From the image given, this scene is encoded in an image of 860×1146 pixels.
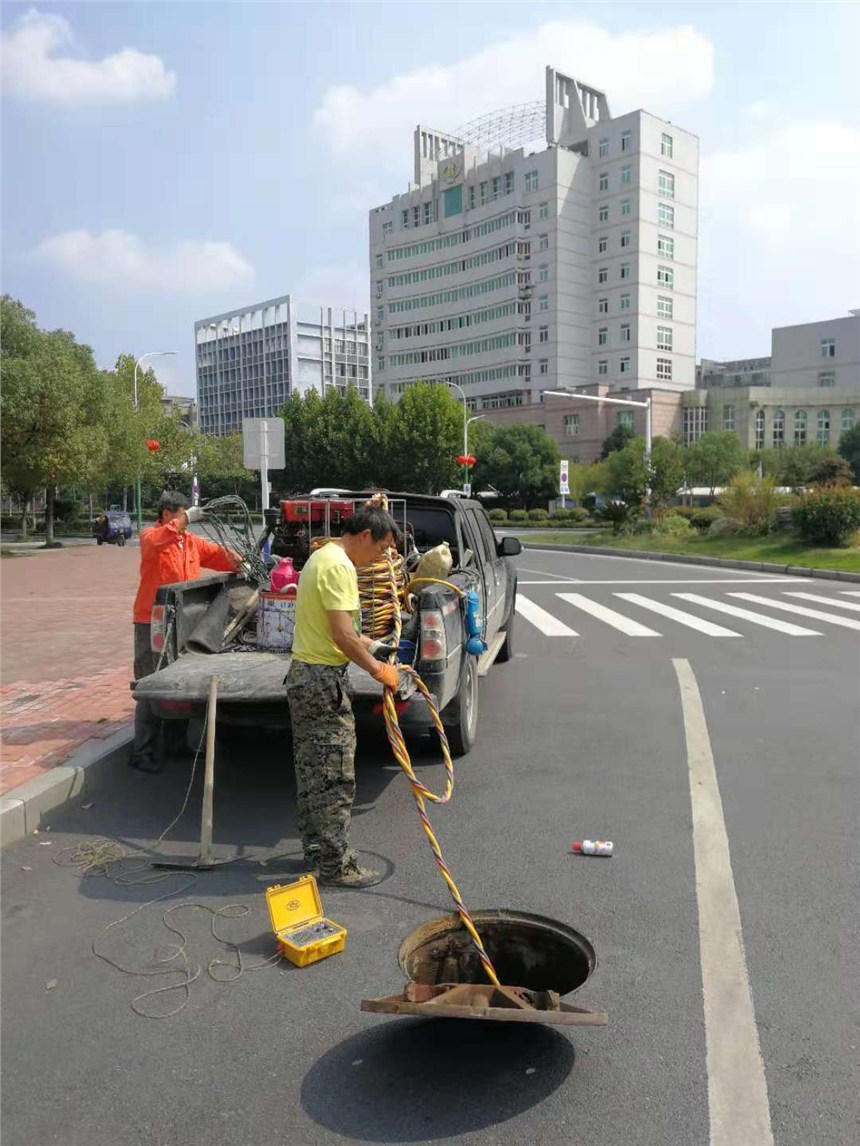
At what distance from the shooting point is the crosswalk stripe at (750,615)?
40.3 ft

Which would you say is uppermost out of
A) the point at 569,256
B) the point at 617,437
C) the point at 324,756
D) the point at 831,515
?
the point at 569,256

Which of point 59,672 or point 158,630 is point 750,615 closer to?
point 59,672

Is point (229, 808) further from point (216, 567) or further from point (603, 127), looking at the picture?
point (603, 127)

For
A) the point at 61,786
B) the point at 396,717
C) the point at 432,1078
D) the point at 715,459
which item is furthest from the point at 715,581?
the point at 715,459

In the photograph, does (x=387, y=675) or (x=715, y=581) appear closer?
(x=387, y=675)

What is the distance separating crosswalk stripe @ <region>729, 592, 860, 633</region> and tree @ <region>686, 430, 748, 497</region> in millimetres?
51203

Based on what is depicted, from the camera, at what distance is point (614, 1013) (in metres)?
3.15

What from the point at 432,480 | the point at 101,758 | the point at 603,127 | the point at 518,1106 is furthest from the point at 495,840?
the point at 603,127

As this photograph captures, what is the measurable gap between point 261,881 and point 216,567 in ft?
11.3

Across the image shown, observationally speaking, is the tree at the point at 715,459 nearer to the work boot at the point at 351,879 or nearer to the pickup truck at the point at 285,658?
the pickup truck at the point at 285,658

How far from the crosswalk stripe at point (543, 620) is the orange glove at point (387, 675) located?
8297mm

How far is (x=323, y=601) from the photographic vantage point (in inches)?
161

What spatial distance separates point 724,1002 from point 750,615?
11453mm

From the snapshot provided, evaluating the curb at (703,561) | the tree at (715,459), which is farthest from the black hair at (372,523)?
the tree at (715,459)
